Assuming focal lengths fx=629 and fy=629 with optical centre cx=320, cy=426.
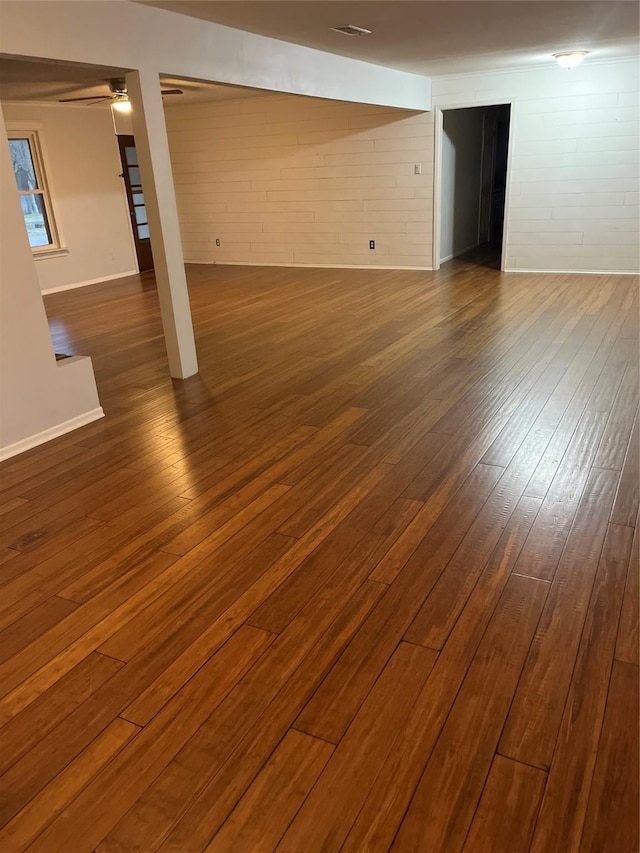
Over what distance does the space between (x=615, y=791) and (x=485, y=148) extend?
34.1 feet

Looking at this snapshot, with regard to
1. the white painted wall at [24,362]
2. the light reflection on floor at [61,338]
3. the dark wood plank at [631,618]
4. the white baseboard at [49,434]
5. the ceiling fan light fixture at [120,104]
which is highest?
the ceiling fan light fixture at [120,104]

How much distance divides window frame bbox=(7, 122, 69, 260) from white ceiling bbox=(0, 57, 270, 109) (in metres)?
0.49

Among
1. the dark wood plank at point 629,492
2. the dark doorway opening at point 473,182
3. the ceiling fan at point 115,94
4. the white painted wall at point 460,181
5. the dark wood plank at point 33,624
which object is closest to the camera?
the dark wood plank at point 33,624

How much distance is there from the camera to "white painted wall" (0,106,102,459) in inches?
131

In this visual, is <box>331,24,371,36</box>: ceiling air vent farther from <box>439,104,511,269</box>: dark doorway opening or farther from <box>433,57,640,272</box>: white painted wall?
<box>439,104,511,269</box>: dark doorway opening

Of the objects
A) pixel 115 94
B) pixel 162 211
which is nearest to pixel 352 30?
pixel 162 211

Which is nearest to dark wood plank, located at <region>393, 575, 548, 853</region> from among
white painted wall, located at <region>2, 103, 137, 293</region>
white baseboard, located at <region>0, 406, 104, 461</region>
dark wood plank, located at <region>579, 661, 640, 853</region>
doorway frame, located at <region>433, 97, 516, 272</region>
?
dark wood plank, located at <region>579, 661, 640, 853</region>

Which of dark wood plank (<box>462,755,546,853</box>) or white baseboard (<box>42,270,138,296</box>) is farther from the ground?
white baseboard (<box>42,270,138,296</box>)

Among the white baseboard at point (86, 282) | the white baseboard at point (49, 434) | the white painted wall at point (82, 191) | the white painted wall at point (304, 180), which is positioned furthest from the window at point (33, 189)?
the white baseboard at point (49, 434)

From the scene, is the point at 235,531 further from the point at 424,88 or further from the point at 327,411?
the point at 424,88

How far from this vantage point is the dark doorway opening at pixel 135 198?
9.36 metres

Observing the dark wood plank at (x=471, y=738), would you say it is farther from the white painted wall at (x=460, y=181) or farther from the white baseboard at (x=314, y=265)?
the white painted wall at (x=460, y=181)

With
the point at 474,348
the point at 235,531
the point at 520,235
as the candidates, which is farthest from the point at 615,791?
the point at 520,235

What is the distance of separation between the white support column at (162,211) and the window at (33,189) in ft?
15.6
